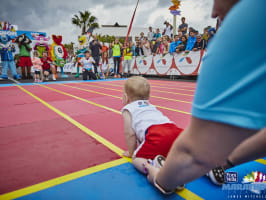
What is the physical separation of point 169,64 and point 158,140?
9481 millimetres

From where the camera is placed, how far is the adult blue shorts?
2.00ft

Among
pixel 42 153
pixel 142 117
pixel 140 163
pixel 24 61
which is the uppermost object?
pixel 24 61

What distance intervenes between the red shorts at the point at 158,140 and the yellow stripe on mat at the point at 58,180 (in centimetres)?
35

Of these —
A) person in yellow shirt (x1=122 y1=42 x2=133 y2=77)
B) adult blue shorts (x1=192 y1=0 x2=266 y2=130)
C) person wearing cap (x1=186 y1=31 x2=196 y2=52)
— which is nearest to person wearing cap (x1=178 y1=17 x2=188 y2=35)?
person wearing cap (x1=186 y1=31 x2=196 y2=52)

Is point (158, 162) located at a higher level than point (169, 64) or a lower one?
lower

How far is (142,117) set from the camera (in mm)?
1569

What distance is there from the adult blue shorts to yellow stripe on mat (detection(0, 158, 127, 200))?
47.5 inches

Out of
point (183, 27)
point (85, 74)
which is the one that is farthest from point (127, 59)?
point (183, 27)

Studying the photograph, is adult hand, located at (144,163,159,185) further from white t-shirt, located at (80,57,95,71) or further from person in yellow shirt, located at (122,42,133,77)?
person in yellow shirt, located at (122,42,133,77)

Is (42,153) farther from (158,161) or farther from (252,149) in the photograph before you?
(252,149)

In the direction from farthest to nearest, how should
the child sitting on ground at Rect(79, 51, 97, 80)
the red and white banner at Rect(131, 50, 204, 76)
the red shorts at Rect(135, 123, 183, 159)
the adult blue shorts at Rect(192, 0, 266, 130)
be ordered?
the child sitting on ground at Rect(79, 51, 97, 80) < the red and white banner at Rect(131, 50, 204, 76) < the red shorts at Rect(135, 123, 183, 159) < the adult blue shorts at Rect(192, 0, 266, 130)

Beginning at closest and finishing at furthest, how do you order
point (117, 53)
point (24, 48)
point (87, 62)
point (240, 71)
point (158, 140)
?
point (240, 71) → point (158, 140) → point (87, 62) → point (24, 48) → point (117, 53)

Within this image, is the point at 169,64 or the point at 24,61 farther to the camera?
the point at 24,61

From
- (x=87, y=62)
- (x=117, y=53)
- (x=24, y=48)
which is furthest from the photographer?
(x=117, y=53)
